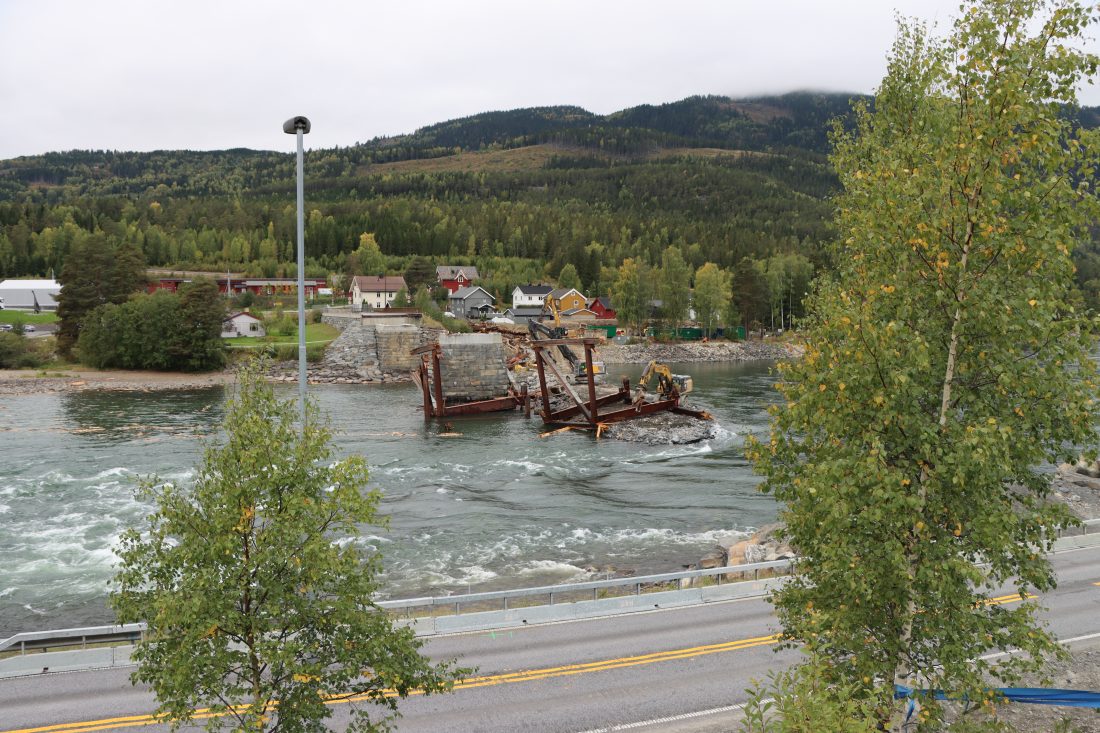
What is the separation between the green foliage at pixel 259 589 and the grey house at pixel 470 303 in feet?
344

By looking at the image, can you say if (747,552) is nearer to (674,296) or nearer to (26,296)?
(674,296)

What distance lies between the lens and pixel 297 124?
10695mm

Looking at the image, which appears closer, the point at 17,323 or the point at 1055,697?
the point at 1055,697

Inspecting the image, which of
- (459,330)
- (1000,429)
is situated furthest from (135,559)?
(459,330)

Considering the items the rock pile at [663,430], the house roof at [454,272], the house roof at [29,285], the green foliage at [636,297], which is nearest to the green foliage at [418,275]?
the house roof at [454,272]

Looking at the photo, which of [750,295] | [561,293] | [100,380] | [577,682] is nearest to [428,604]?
[577,682]

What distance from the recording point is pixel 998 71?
7352mm

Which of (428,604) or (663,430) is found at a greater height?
(428,604)

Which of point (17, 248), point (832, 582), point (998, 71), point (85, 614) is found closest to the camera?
point (998, 71)

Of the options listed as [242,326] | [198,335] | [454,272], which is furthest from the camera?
[454,272]

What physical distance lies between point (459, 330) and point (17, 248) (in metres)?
86.8

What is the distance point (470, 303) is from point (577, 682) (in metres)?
105

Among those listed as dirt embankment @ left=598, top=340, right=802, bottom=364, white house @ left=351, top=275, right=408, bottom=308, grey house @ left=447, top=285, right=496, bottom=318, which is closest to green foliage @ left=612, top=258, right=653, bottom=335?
dirt embankment @ left=598, top=340, right=802, bottom=364

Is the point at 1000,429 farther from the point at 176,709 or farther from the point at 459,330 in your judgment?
the point at 459,330
